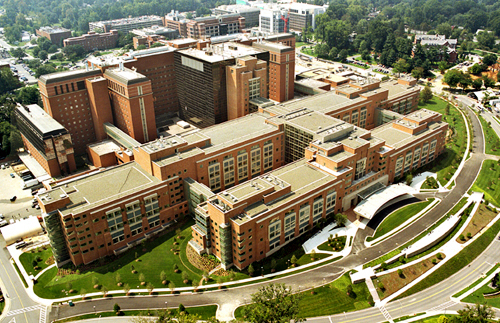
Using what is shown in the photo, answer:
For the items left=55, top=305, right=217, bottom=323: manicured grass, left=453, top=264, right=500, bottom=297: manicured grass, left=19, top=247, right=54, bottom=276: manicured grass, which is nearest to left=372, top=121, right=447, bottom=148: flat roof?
left=453, top=264, right=500, bottom=297: manicured grass

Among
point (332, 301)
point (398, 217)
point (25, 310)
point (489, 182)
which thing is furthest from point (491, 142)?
point (25, 310)

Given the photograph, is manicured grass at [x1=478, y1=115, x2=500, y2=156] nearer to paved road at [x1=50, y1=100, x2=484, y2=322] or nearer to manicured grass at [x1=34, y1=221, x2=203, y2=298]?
paved road at [x1=50, y1=100, x2=484, y2=322]

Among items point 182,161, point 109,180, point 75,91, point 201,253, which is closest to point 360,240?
point 201,253

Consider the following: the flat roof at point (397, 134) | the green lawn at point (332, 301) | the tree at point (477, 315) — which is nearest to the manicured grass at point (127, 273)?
the green lawn at point (332, 301)

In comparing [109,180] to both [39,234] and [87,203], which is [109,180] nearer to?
[87,203]

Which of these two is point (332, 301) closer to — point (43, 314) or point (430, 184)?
point (430, 184)

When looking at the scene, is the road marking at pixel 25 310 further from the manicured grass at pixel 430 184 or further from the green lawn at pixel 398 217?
the manicured grass at pixel 430 184
